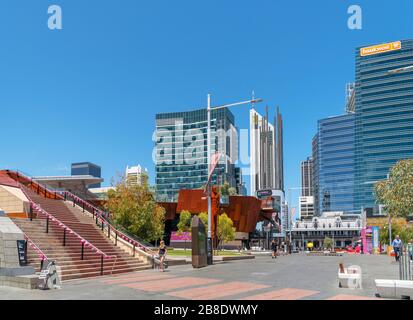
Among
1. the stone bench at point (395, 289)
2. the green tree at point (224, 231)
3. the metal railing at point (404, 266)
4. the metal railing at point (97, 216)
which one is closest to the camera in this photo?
the stone bench at point (395, 289)

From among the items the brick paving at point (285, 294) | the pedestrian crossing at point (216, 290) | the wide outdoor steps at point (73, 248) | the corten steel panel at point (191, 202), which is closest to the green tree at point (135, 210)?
the wide outdoor steps at point (73, 248)

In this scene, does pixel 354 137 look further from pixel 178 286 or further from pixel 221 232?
pixel 178 286

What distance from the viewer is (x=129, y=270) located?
2355 cm

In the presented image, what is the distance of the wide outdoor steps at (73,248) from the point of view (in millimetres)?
20425

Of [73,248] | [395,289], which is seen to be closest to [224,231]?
[73,248]

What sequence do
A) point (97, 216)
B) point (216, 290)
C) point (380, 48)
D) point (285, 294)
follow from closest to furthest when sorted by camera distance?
point (285, 294), point (216, 290), point (97, 216), point (380, 48)

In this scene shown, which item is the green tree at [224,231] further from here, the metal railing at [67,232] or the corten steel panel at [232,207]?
the corten steel panel at [232,207]

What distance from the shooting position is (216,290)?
14.8 meters

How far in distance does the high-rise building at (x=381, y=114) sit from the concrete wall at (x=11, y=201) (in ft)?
522

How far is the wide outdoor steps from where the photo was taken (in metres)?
20.4

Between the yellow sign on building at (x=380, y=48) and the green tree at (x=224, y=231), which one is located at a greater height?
the yellow sign on building at (x=380, y=48)

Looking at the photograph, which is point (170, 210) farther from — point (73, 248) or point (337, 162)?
point (337, 162)

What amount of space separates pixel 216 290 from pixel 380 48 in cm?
18999
